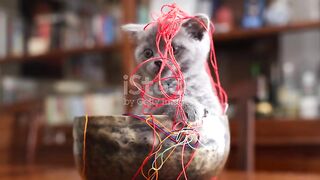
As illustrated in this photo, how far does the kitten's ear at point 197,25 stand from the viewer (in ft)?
1.22

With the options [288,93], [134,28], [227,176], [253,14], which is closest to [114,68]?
[253,14]

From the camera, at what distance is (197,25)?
376 mm

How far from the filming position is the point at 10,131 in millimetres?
2631

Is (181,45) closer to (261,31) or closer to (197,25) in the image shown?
(197,25)

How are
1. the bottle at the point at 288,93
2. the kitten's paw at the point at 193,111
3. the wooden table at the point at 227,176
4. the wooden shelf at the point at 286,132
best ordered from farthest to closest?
1. the bottle at the point at 288,93
2. the wooden shelf at the point at 286,132
3. the wooden table at the point at 227,176
4. the kitten's paw at the point at 193,111

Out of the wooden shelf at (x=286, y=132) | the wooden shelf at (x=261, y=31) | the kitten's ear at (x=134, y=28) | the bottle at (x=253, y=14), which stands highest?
the bottle at (x=253, y=14)

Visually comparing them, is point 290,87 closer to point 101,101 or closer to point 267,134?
point 267,134

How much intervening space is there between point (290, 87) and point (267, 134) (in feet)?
0.91

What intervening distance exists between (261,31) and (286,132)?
0.49 metres

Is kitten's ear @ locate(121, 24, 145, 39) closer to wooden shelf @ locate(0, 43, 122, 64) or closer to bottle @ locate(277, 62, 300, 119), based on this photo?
bottle @ locate(277, 62, 300, 119)

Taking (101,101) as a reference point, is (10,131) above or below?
below

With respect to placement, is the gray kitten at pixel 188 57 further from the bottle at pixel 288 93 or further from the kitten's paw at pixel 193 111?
the bottle at pixel 288 93

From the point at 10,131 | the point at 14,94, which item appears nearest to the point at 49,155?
the point at 10,131

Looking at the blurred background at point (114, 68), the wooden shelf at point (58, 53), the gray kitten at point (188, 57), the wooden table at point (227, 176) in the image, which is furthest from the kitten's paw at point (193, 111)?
the wooden shelf at point (58, 53)
